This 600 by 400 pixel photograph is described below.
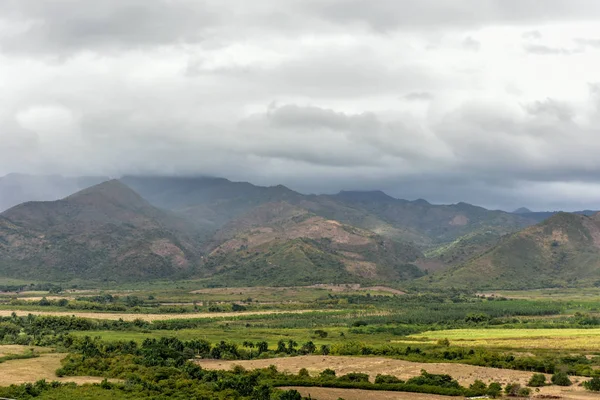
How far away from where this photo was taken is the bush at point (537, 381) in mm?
93188

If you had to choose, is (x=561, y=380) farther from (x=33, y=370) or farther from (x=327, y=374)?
(x=33, y=370)

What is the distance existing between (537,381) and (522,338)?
196 ft

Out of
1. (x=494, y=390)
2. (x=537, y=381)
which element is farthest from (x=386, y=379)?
(x=537, y=381)

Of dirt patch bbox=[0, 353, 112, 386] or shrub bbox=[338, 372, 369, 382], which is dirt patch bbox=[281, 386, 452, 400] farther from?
dirt patch bbox=[0, 353, 112, 386]

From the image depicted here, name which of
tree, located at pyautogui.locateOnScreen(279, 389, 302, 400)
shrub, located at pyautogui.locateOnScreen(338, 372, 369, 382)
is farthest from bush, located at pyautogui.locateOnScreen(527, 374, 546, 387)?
tree, located at pyautogui.locateOnScreen(279, 389, 302, 400)

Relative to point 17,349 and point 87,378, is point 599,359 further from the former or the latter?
point 17,349

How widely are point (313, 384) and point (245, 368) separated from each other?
2064cm

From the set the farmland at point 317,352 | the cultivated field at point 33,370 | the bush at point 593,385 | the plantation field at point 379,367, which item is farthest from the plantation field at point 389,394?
the cultivated field at point 33,370

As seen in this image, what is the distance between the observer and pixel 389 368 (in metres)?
110

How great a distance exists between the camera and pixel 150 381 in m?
90.7

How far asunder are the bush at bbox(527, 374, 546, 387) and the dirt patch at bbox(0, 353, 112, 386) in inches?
2632

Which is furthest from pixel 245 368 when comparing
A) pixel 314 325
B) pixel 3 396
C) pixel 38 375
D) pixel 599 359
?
pixel 314 325

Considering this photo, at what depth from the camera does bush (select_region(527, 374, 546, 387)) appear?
306ft

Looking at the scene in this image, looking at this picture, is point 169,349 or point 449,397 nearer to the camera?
point 449,397
